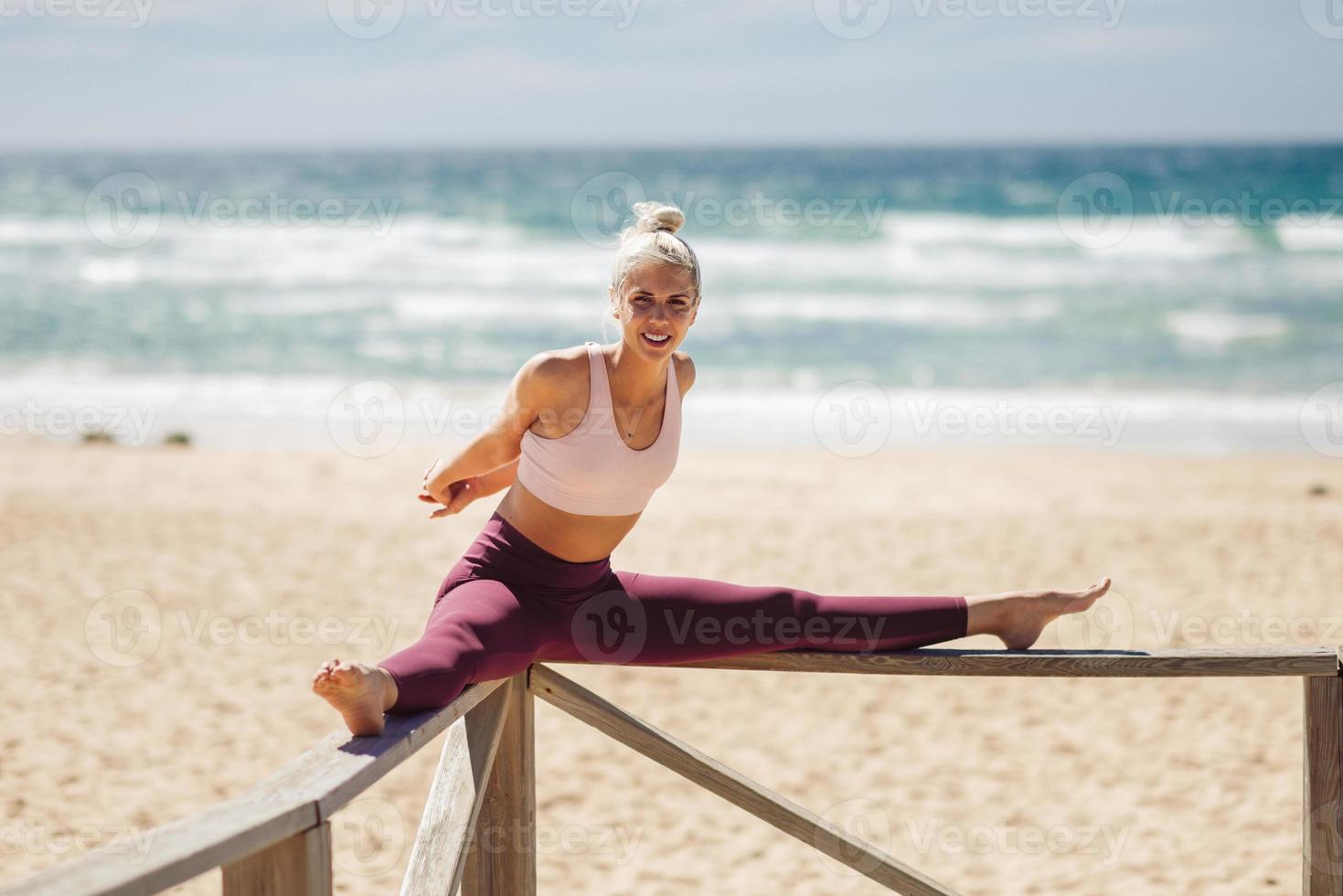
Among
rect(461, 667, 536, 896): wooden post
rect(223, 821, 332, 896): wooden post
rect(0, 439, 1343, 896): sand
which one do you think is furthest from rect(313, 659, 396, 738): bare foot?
rect(0, 439, 1343, 896): sand

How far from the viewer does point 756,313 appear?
22078 millimetres

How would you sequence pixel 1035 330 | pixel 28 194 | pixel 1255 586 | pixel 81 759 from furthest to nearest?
pixel 28 194 → pixel 1035 330 → pixel 1255 586 → pixel 81 759

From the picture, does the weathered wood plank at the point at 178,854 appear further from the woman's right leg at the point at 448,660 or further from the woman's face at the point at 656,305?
the woman's face at the point at 656,305

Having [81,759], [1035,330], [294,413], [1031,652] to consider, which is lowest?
[1031,652]

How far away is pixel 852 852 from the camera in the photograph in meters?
2.73

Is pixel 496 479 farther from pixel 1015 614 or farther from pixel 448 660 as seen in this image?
pixel 1015 614

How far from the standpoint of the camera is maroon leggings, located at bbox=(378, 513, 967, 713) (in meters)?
2.75

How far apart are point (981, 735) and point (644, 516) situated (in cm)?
459

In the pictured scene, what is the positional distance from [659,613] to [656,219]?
36.5 inches

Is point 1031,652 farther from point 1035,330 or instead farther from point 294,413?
point 1035,330

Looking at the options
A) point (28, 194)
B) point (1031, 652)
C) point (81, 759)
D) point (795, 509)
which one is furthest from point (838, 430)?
point (28, 194)

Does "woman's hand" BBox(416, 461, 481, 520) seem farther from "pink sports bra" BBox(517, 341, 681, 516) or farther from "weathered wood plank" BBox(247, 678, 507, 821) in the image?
"weathered wood plank" BBox(247, 678, 507, 821)

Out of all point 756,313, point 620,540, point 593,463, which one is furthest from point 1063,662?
point 756,313

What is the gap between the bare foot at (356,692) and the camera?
2.02m
